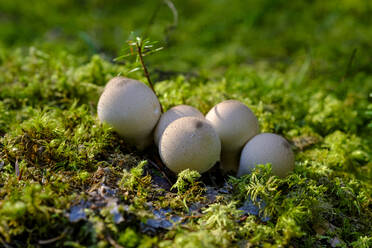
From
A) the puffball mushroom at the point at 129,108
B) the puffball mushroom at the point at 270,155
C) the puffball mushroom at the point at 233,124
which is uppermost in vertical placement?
the puffball mushroom at the point at 129,108

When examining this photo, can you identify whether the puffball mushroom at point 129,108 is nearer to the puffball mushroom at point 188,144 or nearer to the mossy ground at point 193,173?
the mossy ground at point 193,173

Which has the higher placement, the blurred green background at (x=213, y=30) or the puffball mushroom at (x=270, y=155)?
the blurred green background at (x=213, y=30)

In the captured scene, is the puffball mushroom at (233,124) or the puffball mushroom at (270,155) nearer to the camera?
the puffball mushroom at (270,155)

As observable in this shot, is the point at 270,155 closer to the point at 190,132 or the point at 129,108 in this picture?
the point at 190,132

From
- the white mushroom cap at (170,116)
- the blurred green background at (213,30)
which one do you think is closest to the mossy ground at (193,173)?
the blurred green background at (213,30)

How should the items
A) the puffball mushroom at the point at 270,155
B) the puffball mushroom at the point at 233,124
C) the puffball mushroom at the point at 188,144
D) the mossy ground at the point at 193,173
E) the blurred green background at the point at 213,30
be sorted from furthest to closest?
1. the blurred green background at the point at 213,30
2. the puffball mushroom at the point at 233,124
3. the puffball mushroom at the point at 270,155
4. the puffball mushroom at the point at 188,144
5. the mossy ground at the point at 193,173

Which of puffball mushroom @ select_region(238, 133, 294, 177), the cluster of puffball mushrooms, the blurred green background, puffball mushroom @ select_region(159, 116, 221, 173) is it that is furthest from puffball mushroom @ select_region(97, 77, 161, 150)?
the blurred green background

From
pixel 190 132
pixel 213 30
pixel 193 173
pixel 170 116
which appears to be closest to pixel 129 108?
pixel 170 116
